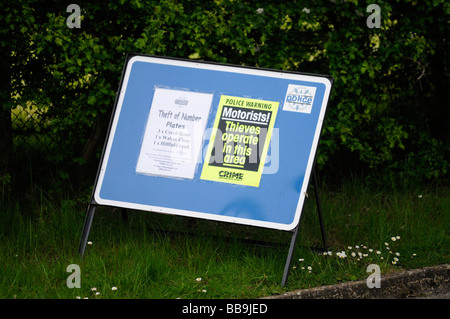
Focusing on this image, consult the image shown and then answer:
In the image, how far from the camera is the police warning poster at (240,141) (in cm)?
420

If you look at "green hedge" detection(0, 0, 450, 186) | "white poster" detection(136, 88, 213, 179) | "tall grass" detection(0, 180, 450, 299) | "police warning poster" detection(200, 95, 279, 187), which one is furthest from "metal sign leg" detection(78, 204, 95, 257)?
"green hedge" detection(0, 0, 450, 186)

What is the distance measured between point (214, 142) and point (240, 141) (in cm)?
18

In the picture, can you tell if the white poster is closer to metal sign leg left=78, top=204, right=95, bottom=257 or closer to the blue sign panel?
the blue sign panel

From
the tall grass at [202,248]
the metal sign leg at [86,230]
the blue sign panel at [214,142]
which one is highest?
the blue sign panel at [214,142]

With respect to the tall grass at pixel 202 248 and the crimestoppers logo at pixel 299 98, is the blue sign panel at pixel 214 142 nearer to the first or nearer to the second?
the crimestoppers logo at pixel 299 98

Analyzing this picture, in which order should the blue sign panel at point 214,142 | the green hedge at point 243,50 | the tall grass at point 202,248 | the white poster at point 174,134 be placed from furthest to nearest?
the green hedge at point 243,50 < the white poster at point 174,134 < the blue sign panel at point 214,142 < the tall grass at point 202,248

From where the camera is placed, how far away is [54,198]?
5.50 metres

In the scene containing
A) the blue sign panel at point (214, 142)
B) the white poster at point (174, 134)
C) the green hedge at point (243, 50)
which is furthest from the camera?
the green hedge at point (243, 50)

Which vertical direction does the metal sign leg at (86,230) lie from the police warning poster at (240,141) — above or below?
below

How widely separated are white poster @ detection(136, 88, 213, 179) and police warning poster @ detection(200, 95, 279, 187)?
110 millimetres

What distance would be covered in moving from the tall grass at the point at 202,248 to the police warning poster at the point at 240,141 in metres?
0.64

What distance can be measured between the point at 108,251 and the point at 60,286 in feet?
1.78

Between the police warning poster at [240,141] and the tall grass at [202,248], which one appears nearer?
the tall grass at [202,248]

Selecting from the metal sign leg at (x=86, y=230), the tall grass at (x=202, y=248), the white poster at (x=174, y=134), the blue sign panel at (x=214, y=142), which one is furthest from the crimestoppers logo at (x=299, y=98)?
the metal sign leg at (x=86, y=230)
